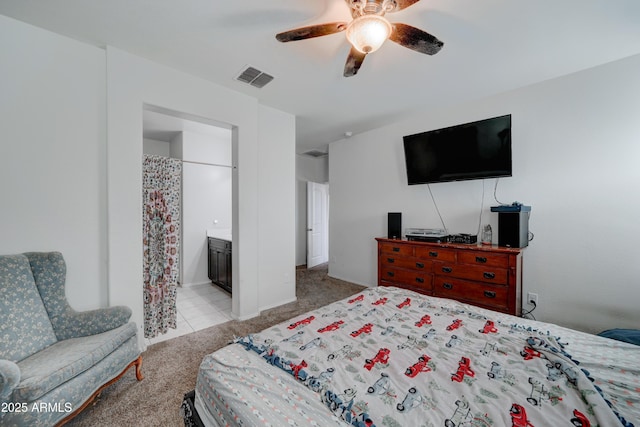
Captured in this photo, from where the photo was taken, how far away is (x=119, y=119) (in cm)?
212

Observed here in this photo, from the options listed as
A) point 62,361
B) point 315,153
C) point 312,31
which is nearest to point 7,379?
point 62,361

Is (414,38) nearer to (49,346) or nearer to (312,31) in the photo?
(312,31)

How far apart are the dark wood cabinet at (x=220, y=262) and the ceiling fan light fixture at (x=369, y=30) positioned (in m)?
3.19

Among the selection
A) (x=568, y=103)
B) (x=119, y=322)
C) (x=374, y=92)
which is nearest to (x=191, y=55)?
(x=374, y=92)

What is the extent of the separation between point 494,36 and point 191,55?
8.48 ft

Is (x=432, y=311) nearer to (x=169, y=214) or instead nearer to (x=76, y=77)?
(x=169, y=214)

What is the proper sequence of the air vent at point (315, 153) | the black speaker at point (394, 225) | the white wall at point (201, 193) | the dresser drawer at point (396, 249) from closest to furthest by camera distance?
the dresser drawer at point (396, 249), the black speaker at point (394, 225), the white wall at point (201, 193), the air vent at point (315, 153)

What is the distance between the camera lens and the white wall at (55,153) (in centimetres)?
177

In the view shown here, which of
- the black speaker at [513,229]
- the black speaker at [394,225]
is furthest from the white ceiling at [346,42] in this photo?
the black speaker at [394,225]

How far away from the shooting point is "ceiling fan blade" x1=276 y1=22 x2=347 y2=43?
4.86 feet

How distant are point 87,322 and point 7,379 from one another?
650 mm

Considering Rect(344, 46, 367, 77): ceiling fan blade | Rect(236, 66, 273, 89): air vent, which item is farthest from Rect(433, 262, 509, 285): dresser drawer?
Rect(236, 66, 273, 89): air vent

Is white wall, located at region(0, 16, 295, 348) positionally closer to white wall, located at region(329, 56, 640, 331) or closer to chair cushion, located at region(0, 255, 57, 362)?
chair cushion, located at region(0, 255, 57, 362)

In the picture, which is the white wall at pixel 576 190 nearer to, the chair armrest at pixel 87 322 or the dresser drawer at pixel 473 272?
the dresser drawer at pixel 473 272
